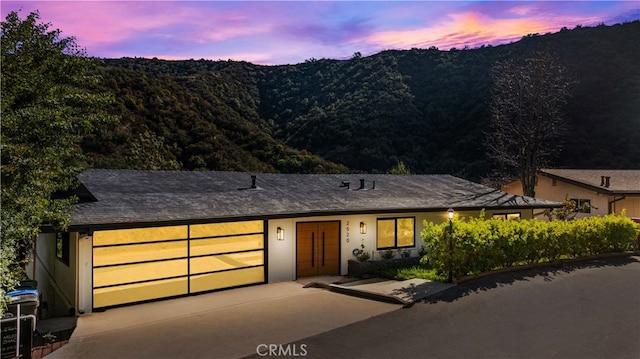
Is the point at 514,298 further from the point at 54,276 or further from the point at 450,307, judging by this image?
the point at 54,276

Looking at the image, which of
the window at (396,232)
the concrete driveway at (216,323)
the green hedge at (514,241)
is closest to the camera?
the concrete driveway at (216,323)

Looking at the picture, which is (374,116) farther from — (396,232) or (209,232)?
(209,232)

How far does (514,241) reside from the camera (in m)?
16.2

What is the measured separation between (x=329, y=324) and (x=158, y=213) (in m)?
6.03

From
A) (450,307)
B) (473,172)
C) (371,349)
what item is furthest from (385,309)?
(473,172)

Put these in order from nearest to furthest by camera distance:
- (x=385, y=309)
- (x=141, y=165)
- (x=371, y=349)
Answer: (x=371, y=349) < (x=385, y=309) < (x=141, y=165)

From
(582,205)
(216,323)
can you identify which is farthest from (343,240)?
(582,205)

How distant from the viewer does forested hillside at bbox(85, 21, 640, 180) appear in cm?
4431

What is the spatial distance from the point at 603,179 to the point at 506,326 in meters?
22.8

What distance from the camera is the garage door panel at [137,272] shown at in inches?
490

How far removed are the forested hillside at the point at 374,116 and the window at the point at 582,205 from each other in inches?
585

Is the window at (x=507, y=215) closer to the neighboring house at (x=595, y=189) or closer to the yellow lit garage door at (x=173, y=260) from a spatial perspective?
the neighboring house at (x=595, y=189)

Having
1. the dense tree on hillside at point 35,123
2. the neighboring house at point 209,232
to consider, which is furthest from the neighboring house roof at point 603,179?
the dense tree on hillside at point 35,123

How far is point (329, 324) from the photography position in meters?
10.8
